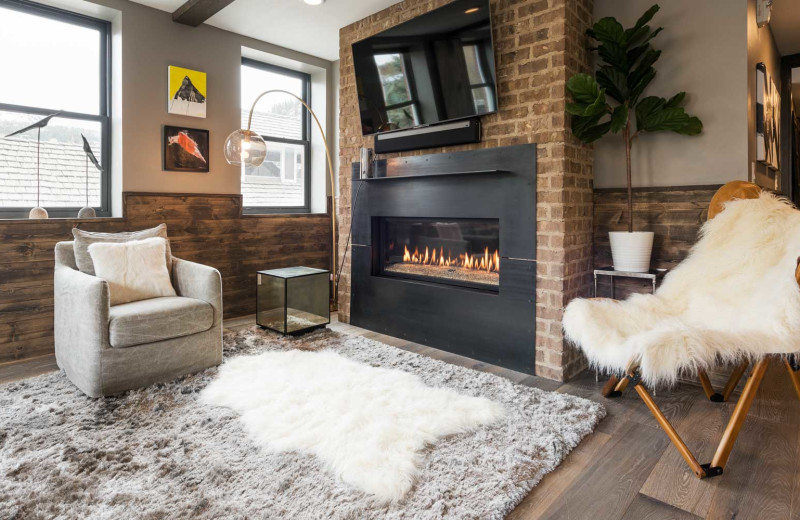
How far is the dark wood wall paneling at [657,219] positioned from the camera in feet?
8.57

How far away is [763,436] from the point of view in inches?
80.0

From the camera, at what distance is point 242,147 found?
3.34 m

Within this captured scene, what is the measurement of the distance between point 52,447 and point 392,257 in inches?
97.2

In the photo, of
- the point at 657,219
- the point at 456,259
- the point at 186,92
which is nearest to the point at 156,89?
the point at 186,92

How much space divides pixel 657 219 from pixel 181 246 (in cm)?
340

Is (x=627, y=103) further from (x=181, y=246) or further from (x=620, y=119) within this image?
(x=181, y=246)

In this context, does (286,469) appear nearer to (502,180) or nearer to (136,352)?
(136,352)

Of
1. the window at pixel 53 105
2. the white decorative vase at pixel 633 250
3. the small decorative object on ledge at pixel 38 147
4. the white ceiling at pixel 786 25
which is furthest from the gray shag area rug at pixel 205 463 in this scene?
the white ceiling at pixel 786 25

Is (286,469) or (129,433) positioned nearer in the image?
(286,469)

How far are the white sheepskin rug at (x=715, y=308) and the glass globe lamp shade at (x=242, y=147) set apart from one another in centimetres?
239

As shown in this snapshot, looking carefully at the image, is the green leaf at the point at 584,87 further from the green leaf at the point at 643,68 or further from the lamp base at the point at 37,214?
the lamp base at the point at 37,214

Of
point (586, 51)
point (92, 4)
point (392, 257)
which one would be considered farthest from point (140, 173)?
point (586, 51)

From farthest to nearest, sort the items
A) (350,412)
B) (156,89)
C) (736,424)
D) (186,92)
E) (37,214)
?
(186,92), (156,89), (37,214), (350,412), (736,424)

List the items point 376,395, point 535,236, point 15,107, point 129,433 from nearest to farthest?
point 129,433 < point 376,395 < point 535,236 < point 15,107
